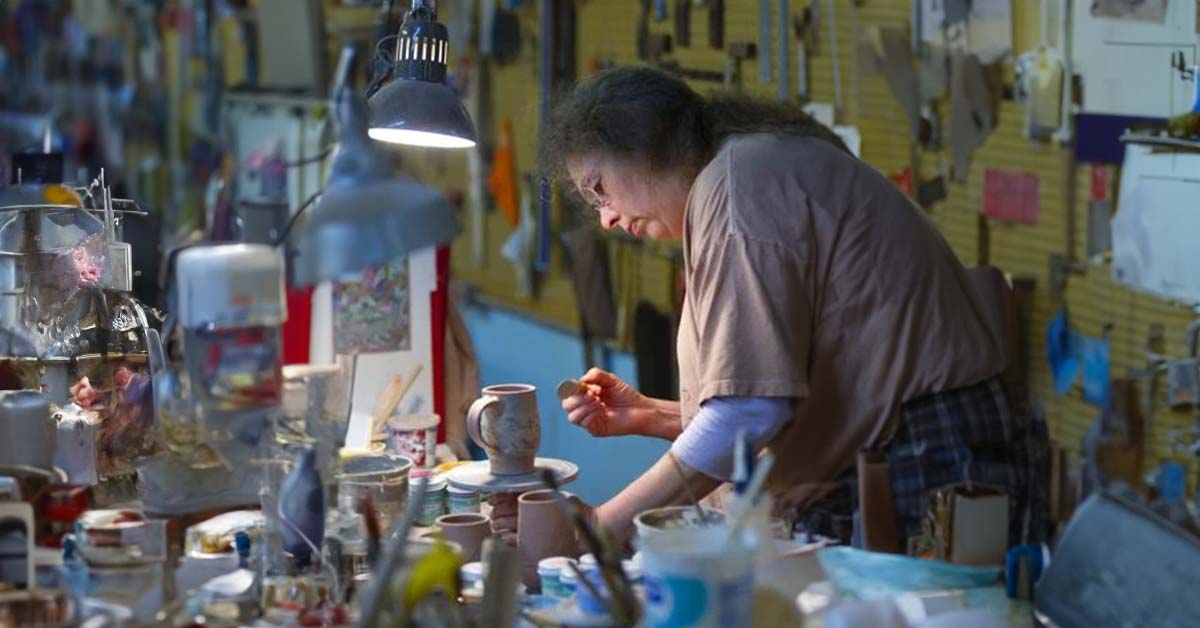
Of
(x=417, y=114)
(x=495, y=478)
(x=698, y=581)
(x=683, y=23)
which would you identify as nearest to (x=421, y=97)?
(x=417, y=114)

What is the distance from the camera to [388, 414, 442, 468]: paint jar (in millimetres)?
3506

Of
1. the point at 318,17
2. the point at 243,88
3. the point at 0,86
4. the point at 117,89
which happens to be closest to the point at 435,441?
the point at 318,17

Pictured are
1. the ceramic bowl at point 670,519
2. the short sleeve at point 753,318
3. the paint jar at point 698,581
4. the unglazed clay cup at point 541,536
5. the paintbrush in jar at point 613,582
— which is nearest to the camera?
the paint jar at point 698,581

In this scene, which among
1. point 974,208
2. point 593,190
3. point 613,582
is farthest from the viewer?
point 974,208

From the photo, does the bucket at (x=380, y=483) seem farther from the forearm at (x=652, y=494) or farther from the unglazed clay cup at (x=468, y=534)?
the forearm at (x=652, y=494)

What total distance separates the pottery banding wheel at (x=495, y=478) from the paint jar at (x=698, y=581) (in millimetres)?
959

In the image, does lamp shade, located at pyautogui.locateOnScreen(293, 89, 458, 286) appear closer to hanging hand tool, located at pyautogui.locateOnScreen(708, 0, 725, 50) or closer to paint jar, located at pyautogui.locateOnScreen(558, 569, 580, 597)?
paint jar, located at pyautogui.locateOnScreen(558, 569, 580, 597)

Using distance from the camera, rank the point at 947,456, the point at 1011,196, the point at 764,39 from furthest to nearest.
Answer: the point at 764,39, the point at 1011,196, the point at 947,456

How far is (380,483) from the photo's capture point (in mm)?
2932

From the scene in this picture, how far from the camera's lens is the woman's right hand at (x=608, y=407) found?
11.3ft

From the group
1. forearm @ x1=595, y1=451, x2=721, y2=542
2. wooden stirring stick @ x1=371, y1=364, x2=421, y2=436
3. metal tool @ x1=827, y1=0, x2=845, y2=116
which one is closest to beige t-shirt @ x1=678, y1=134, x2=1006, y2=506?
forearm @ x1=595, y1=451, x2=721, y2=542

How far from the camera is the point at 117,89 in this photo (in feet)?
38.2

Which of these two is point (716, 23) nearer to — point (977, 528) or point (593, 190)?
point (593, 190)

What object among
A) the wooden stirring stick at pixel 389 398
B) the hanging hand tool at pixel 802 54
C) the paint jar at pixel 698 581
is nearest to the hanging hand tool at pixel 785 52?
the hanging hand tool at pixel 802 54
